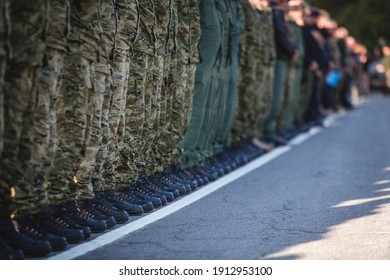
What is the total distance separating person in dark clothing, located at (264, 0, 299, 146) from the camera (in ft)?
49.6

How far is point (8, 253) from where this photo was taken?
5938 millimetres

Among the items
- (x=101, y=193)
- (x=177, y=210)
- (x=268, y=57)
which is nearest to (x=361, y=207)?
(x=177, y=210)

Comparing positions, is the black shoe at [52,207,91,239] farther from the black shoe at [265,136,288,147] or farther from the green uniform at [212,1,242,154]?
the black shoe at [265,136,288,147]

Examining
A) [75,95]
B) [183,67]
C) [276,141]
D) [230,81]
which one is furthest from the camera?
[276,141]

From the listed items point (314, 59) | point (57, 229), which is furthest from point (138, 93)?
point (314, 59)

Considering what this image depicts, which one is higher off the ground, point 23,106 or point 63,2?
point 63,2

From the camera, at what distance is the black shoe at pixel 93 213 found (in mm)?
7242

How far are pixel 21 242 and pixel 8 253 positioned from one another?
197 millimetres

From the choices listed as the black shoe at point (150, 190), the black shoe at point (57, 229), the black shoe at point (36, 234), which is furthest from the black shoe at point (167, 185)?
the black shoe at point (36, 234)

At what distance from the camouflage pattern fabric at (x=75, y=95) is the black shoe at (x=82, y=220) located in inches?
6.1

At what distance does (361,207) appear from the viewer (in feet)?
27.7

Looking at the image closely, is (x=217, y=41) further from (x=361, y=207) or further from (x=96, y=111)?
(x=96, y=111)

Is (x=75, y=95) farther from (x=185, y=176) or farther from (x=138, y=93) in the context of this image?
(x=185, y=176)

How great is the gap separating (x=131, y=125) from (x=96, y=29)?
59.2 inches
